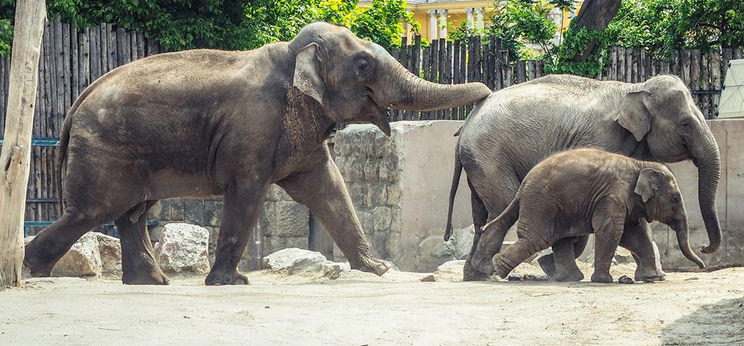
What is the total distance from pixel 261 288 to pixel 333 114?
188cm

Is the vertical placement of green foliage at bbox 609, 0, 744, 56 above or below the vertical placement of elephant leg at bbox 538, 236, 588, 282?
above

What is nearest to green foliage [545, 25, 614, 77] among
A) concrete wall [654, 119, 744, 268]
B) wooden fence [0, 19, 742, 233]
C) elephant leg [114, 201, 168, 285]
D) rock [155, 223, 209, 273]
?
wooden fence [0, 19, 742, 233]

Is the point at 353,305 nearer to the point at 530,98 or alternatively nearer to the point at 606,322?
the point at 606,322

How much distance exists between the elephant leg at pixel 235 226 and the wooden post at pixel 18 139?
168cm

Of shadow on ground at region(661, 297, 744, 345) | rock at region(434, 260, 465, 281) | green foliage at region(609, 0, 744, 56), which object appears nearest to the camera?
shadow on ground at region(661, 297, 744, 345)

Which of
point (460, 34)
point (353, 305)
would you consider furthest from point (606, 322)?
point (460, 34)

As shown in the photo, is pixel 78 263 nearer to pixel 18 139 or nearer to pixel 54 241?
pixel 54 241

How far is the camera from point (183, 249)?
544 inches

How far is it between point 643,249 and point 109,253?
5572 millimetres

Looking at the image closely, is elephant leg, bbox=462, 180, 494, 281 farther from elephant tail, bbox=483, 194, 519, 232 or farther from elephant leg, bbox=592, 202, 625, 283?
elephant leg, bbox=592, 202, 625, 283

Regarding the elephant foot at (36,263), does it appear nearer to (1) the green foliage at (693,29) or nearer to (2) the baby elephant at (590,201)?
(2) the baby elephant at (590,201)

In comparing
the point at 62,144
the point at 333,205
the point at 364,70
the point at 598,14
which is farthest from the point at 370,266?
the point at 598,14

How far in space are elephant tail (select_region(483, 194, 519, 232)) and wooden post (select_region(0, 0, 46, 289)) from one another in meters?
3.76

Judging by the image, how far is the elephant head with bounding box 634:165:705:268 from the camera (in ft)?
35.9
